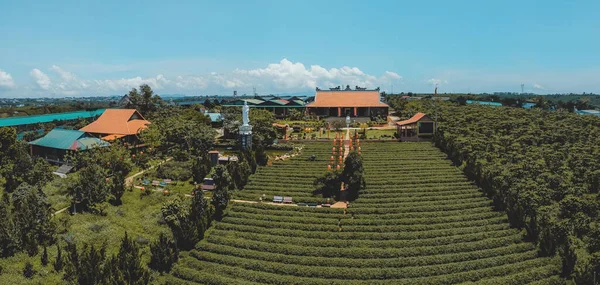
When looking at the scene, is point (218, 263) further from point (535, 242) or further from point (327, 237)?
point (535, 242)

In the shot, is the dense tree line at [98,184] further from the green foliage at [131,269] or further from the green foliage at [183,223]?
the green foliage at [131,269]

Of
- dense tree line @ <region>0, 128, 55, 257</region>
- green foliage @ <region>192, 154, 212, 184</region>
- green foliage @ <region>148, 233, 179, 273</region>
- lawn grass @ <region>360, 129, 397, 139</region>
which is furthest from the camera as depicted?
lawn grass @ <region>360, 129, 397, 139</region>

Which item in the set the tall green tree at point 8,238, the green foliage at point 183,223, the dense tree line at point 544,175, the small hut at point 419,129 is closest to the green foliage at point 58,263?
the tall green tree at point 8,238

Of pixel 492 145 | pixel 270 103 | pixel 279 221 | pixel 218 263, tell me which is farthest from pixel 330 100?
pixel 218 263

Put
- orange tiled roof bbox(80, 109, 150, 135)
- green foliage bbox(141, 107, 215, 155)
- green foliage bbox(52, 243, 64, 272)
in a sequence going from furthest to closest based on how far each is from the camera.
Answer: orange tiled roof bbox(80, 109, 150, 135) → green foliage bbox(141, 107, 215, 155) → green foliage bbox(52, 243, 64, 272)

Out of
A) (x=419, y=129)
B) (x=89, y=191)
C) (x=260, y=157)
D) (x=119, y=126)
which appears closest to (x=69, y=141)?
(x=119, y=126)

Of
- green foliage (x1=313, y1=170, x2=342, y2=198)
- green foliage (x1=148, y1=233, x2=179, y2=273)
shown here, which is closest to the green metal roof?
green foliage (x1=148, y1=233, x2=179, y2=273)

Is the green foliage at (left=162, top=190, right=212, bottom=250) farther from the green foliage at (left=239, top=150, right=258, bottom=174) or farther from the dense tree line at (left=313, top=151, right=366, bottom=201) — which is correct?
the green foliage at (left=239, top=150, right=258, bottom=174)
